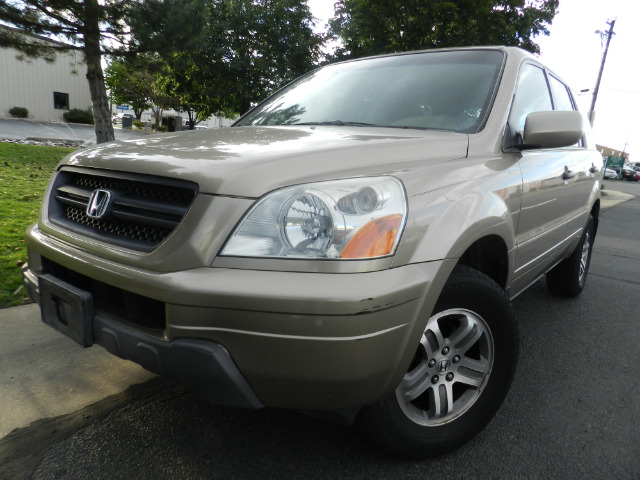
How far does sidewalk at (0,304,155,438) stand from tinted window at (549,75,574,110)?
3.01m

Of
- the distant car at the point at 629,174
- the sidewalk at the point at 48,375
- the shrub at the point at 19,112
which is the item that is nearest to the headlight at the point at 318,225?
the sidewalk at the point at 48,375

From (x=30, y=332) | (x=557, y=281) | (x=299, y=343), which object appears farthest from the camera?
(x=557, y=281)

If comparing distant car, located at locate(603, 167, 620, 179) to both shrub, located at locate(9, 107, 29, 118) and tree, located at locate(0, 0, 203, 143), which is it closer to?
tree, located at locate(0, 0, 203, 143)

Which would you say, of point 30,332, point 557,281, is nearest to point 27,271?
point 30,332

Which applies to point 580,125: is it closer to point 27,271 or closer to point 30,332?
point 27,271

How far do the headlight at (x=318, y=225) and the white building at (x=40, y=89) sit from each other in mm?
40172

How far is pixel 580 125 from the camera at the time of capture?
2332 mm

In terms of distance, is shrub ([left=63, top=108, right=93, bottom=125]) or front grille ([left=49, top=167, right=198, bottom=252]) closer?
front grille ([left=49, top=167, right=198, bottom=252])

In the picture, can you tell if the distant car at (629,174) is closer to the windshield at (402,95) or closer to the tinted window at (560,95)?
the tinted window at (560,95)

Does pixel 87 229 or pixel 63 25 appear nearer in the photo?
pixel 87 229

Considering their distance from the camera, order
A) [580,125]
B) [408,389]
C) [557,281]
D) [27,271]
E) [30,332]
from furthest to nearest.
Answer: [557,281], [30,332], [580,125], [27,271], [408,389]

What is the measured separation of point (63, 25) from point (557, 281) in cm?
1124

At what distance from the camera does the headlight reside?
1463mm

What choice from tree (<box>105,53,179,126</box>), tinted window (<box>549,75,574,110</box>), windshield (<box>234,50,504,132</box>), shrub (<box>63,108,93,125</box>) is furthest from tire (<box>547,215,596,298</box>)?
shrub (<box>63,108,93,125</box>)
